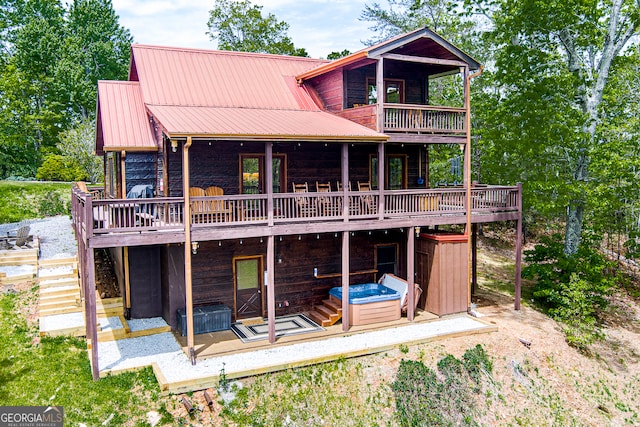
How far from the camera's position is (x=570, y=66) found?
23.0m

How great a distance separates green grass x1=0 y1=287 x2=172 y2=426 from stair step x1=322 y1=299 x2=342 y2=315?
6.35 m

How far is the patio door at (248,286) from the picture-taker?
17.7 metres

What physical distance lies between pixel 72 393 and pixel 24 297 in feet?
26.3

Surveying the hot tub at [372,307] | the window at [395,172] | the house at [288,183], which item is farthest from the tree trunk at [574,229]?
the hot tub at [372,307]

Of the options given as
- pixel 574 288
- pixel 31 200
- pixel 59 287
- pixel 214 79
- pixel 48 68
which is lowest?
pixel 574 288

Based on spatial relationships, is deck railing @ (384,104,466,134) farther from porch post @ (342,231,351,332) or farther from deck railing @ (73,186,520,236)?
porch post @ (342,231,351,332)

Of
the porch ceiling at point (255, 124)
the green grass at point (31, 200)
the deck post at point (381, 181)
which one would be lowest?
the green grass at point (31, 200)

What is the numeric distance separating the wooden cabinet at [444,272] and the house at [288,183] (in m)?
0.04

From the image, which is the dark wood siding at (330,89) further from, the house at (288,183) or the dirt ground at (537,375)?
the dirt ground at (537,375)

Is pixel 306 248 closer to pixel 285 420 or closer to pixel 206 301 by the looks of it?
pixel 206 301

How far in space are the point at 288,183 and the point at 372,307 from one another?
4.99 metres

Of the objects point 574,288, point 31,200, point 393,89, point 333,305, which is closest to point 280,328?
point 333,305

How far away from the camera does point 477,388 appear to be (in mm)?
14508

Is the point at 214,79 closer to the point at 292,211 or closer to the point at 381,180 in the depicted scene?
the point at 292,211
